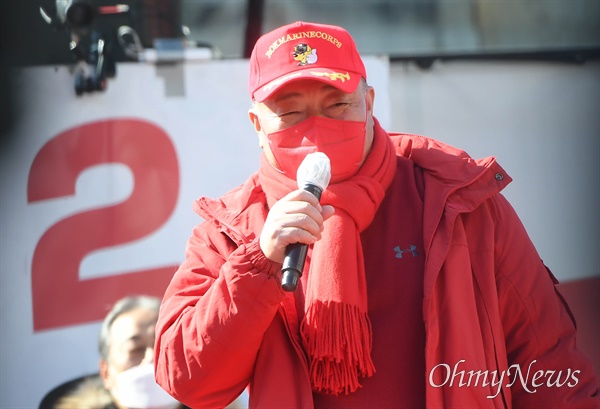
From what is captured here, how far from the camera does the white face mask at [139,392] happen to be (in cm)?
321

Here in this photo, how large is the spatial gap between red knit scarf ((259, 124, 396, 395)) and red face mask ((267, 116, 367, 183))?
0.05m

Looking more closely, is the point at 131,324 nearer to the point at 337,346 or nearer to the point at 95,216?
the point at 95,216

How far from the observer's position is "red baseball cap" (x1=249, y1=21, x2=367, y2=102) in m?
2.05

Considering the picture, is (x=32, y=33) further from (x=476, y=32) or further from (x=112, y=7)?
(x=476, y=32)

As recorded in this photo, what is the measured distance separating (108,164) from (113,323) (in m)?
0.59

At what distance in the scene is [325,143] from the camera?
199 centimetres

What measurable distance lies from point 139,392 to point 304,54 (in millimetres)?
1644

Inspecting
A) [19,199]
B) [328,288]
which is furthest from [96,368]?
[328,288]

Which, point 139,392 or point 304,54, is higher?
point 304,54

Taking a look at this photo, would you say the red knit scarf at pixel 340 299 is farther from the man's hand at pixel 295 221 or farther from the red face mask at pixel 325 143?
the man's hand at pixel 295 221

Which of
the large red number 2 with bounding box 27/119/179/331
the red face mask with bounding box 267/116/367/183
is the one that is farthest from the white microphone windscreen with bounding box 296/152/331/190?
the large red number 2 with bounding box 27/119/179/331

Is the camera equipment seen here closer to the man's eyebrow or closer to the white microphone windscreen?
the man's eyebrow

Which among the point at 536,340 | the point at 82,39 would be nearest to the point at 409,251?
the point at 536,340

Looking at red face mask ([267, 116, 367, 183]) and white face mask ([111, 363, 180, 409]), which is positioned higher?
red face mask ([267, 116, 367, 183])
